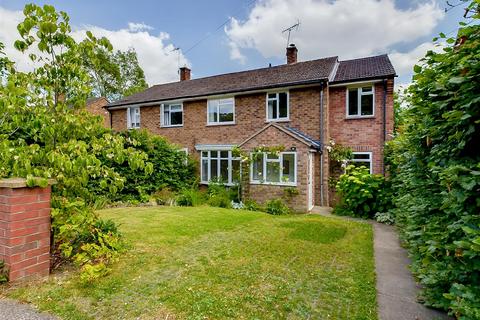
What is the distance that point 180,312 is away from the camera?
2.83 m

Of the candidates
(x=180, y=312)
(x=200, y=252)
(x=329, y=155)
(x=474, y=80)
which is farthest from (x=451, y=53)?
(x=329, y=155)

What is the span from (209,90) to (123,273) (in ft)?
40.9

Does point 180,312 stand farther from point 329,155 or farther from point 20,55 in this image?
point 329,155

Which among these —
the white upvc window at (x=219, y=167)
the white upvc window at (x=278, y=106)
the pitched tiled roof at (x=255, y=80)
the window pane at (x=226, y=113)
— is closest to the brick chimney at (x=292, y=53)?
the pitched tiled roof at (x=255, y=80)

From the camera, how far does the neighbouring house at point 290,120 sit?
425 inches

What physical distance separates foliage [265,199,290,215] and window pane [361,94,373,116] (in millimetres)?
5369

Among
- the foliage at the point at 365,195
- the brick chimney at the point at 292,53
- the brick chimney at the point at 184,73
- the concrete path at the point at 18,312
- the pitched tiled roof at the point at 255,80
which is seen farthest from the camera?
the brick chimney at the point at 184,73

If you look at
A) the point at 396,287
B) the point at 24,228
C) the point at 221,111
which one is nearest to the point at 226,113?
the point at 221,111

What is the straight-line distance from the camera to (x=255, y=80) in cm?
1451

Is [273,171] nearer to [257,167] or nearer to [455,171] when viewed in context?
[257,167]

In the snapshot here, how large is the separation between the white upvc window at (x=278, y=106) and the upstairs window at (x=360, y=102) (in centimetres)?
272

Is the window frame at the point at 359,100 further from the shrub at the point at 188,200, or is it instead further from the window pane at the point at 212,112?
the shrub at the point at 188,200

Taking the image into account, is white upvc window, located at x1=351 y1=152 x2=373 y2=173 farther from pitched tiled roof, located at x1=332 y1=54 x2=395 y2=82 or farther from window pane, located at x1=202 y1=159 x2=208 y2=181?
window pane, located at x1=202 y1=159 x2=208 y2=181

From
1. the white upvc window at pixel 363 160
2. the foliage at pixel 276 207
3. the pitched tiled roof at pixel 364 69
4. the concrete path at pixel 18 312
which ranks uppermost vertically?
the pitched tiled roof at pixel 364 69
